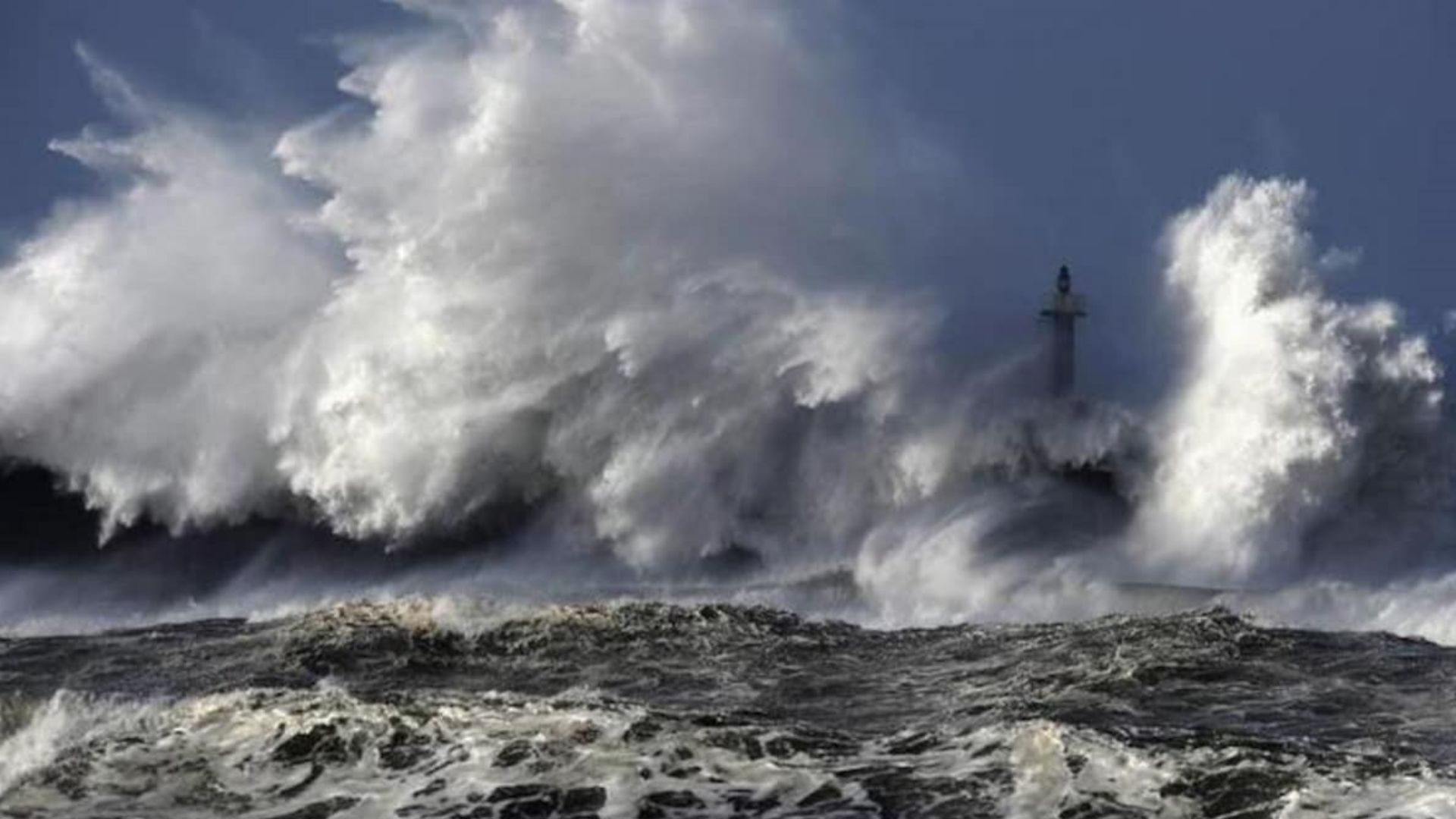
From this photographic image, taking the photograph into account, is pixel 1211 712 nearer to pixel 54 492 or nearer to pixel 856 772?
pixel 856 772

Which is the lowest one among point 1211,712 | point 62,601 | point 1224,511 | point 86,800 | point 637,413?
point 86,800

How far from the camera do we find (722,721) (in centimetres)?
1245

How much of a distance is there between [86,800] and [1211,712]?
A: 8.15m

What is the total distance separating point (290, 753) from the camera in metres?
11.9

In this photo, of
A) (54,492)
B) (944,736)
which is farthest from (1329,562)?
(54,492)

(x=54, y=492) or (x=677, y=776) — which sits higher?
(x=54, y=492)

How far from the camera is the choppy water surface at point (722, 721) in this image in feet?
35.0

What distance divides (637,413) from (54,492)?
10005mm

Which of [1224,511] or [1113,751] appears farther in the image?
[1224,511]

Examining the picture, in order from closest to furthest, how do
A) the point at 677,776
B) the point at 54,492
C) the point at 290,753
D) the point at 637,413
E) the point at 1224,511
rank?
the point at 677,776
the point at 290,753
the point at 1224,511
the point at 637,413
the point at 54,492

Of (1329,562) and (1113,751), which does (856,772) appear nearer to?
(1113,751)

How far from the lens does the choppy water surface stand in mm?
10664

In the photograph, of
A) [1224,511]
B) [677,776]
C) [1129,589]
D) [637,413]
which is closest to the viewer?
[677,776]

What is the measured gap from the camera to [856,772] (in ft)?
36.7
